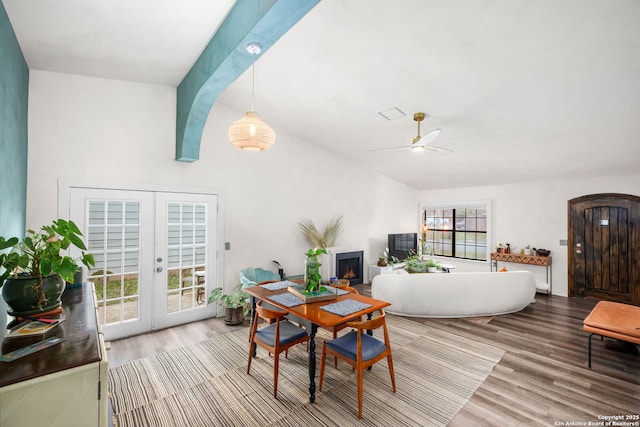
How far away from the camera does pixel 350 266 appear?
243 inches

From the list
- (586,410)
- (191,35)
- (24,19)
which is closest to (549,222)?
(586,410)

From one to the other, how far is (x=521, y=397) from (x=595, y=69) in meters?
2.99

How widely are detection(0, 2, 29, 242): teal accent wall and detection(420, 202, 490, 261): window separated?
285 inches

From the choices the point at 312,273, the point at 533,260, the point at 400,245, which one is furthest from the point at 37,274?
the point at 533,260

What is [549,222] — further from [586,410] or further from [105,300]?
[105,300]

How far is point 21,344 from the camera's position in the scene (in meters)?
Answer: 1.23

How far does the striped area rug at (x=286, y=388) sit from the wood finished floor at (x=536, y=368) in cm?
20

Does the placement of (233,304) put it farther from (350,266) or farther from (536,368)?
(536,368)

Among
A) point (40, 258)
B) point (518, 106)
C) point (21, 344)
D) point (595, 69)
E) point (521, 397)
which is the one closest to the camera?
point (21, 344)

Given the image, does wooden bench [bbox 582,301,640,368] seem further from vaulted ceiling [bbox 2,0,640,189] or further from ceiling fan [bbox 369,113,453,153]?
ceiling fan [bbox 369,113,453,153]

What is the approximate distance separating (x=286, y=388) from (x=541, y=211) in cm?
606

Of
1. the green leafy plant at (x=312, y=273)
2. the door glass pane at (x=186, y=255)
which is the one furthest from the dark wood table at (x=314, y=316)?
the door glass pane at (x=186, y=255)

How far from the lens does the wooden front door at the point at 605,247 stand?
5.01m

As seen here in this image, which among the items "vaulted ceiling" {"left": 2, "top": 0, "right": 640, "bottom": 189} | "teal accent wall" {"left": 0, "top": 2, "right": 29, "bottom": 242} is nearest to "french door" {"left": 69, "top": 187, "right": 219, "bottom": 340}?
"teal accent wall" {"left": 0, "top": 2, "right": 29, "bottom": 242}
